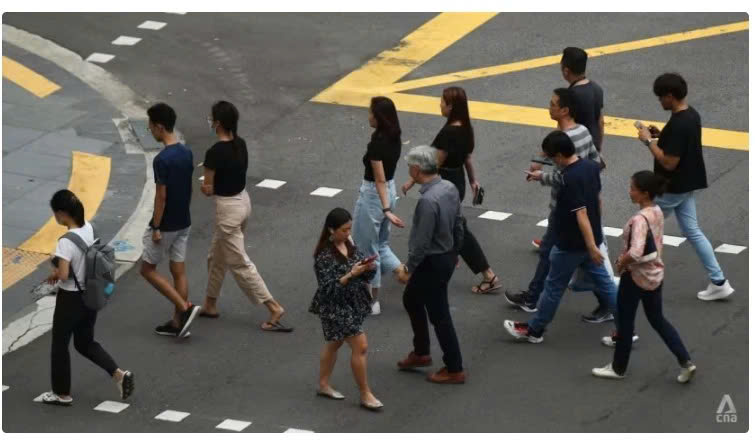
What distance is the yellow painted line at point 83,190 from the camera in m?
13.8

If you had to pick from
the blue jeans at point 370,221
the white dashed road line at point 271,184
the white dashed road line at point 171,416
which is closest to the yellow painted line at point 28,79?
the white dashed road line at point 271,184

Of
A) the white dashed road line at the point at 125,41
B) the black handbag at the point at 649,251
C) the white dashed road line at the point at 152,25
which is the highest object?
the white dashed road line at the point at 152,25

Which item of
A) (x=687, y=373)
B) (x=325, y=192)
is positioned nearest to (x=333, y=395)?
(x=687, y=373)

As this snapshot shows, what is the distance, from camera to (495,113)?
53.8 feet

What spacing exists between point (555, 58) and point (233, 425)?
8.46 m

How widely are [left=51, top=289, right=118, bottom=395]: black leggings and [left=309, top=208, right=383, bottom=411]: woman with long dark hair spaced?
1.60 meters

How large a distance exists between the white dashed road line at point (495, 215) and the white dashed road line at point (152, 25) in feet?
21.8

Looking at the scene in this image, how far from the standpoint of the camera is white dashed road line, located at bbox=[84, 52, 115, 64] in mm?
18281

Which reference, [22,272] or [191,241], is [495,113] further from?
[22,272]

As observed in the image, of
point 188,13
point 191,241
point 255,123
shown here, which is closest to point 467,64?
point 255,123

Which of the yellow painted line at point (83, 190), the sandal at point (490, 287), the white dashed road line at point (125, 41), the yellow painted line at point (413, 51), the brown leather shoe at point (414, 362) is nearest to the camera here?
the brown leather shoe at point (414, 362)

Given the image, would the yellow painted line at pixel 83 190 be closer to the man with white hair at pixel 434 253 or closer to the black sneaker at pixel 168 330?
the black sneaker at pixel 168 330

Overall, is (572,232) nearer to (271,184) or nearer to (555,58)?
(271,184)

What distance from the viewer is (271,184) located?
1491 cm
